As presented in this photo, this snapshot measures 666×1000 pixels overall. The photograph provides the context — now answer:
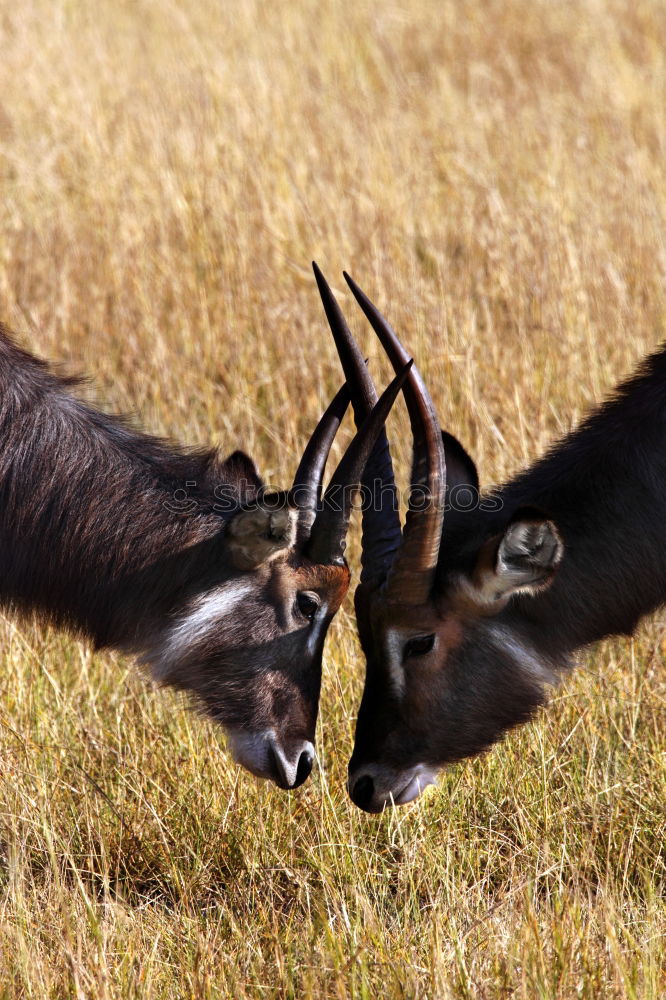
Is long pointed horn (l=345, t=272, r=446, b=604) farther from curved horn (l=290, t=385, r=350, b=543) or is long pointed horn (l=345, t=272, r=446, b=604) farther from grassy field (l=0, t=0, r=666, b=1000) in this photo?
grassy field (l=0, t=0, r=666, b=1000)

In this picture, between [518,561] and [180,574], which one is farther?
[180,574]

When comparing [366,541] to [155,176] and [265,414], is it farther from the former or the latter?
[155,176]

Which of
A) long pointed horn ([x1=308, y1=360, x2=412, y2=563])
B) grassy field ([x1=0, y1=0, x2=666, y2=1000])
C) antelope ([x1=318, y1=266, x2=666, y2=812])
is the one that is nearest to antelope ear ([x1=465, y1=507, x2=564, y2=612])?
antelope ([x1=318, y1=266, x2=666, y2=812])

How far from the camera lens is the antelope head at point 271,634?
14.8ft

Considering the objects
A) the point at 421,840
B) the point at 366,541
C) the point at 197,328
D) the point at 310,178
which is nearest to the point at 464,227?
the point at 310,178

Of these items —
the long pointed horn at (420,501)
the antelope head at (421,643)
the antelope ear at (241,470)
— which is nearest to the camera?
the long pointed horn at (420,501)

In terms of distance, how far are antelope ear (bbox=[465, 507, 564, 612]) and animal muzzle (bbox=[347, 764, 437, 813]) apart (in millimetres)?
674

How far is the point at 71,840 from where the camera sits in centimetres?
482

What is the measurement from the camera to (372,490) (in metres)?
4.70

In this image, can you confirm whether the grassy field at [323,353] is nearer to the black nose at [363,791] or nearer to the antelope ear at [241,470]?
the black nose at [363,791]

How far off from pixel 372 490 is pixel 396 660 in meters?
0.61

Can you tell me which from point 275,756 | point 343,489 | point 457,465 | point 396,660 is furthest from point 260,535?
point 457,465

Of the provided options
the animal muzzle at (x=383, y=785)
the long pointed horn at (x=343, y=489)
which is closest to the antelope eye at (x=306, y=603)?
the long pointed horn at (x=343, y=489)

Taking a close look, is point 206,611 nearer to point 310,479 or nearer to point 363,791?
Answer: point 310,479
